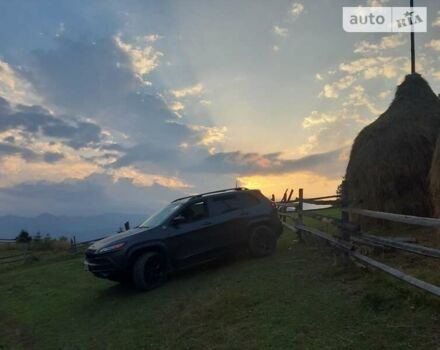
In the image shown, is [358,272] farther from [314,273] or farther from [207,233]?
[207,233]

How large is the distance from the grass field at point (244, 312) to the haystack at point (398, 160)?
120 inches

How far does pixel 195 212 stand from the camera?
37.9ft

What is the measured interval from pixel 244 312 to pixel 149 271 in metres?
3.82

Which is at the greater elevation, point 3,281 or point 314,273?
point 314,273

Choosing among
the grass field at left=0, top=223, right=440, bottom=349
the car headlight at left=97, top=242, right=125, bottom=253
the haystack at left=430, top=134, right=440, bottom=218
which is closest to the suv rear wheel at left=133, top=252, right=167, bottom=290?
the grass field at left=0, top=223, right=440, bottom=349

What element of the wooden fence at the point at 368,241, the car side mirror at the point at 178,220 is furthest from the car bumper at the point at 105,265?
the wooden fence at the point at 368,241

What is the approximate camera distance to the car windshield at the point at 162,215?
1127cm

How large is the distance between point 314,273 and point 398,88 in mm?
10248

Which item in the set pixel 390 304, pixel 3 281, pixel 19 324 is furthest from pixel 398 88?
pixel 3 281

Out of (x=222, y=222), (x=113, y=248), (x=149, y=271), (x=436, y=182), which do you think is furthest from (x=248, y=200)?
(x=436, y=182)

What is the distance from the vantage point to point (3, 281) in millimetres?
17094

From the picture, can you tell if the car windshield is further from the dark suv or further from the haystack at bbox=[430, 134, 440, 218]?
the haystack at bbox=[430, 134, 440, 218]

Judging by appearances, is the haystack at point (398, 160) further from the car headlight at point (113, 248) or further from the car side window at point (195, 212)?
the car headlight at point (113, 248)

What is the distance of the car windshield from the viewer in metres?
11.3
